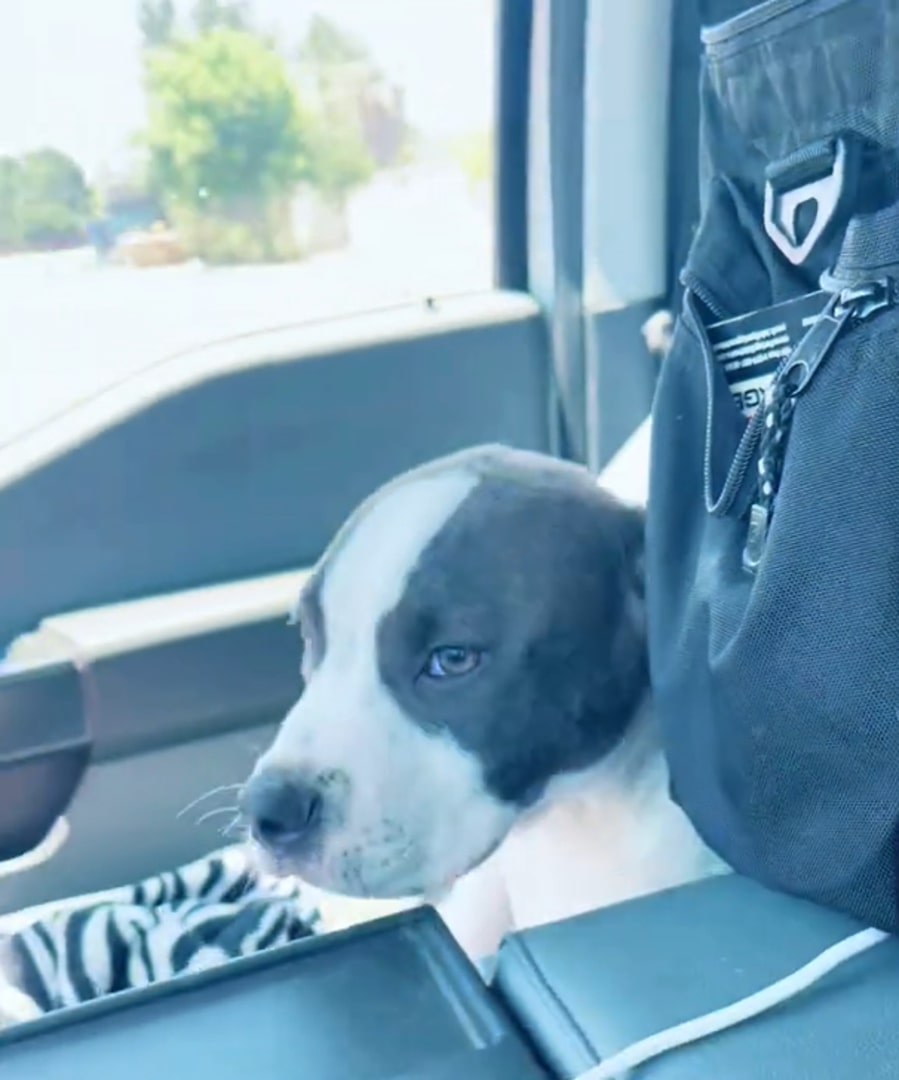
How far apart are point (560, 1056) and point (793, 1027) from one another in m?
0.12

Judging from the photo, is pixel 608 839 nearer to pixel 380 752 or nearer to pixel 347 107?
pixel 380 752

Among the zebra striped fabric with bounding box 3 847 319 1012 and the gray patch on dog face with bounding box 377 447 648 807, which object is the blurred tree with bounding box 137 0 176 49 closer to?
the gray patch on dog face with bounding box 377 447 648 807

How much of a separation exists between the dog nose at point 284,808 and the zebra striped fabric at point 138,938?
464 mm

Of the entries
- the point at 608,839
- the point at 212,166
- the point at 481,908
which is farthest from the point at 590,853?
the point at 212,166

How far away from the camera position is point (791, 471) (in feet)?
2.90

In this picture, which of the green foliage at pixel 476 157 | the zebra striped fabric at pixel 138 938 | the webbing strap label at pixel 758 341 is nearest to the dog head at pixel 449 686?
the webbing strap label at pixel 758 341

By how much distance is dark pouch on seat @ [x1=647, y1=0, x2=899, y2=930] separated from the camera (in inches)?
33.2

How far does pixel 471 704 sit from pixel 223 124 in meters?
0.98

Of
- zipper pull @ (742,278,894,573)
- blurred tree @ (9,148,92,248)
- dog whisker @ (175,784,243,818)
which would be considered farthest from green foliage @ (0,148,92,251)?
zipper pull @ (742,278,894,573)

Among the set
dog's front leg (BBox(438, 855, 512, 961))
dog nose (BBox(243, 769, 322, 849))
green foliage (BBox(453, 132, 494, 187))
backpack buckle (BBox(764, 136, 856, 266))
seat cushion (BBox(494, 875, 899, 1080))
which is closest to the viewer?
seat cushion (BBox(494, 875, 899, 1080))

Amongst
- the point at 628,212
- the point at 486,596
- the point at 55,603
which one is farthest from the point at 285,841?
the point at 628,212

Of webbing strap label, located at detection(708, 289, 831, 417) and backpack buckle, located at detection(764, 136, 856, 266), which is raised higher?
backpack buckle, located at detection(764, 136, 856, 266)

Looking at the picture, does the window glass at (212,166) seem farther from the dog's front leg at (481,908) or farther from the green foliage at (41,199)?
the dog's front leg at (481,908)

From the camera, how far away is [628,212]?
6.30ft
